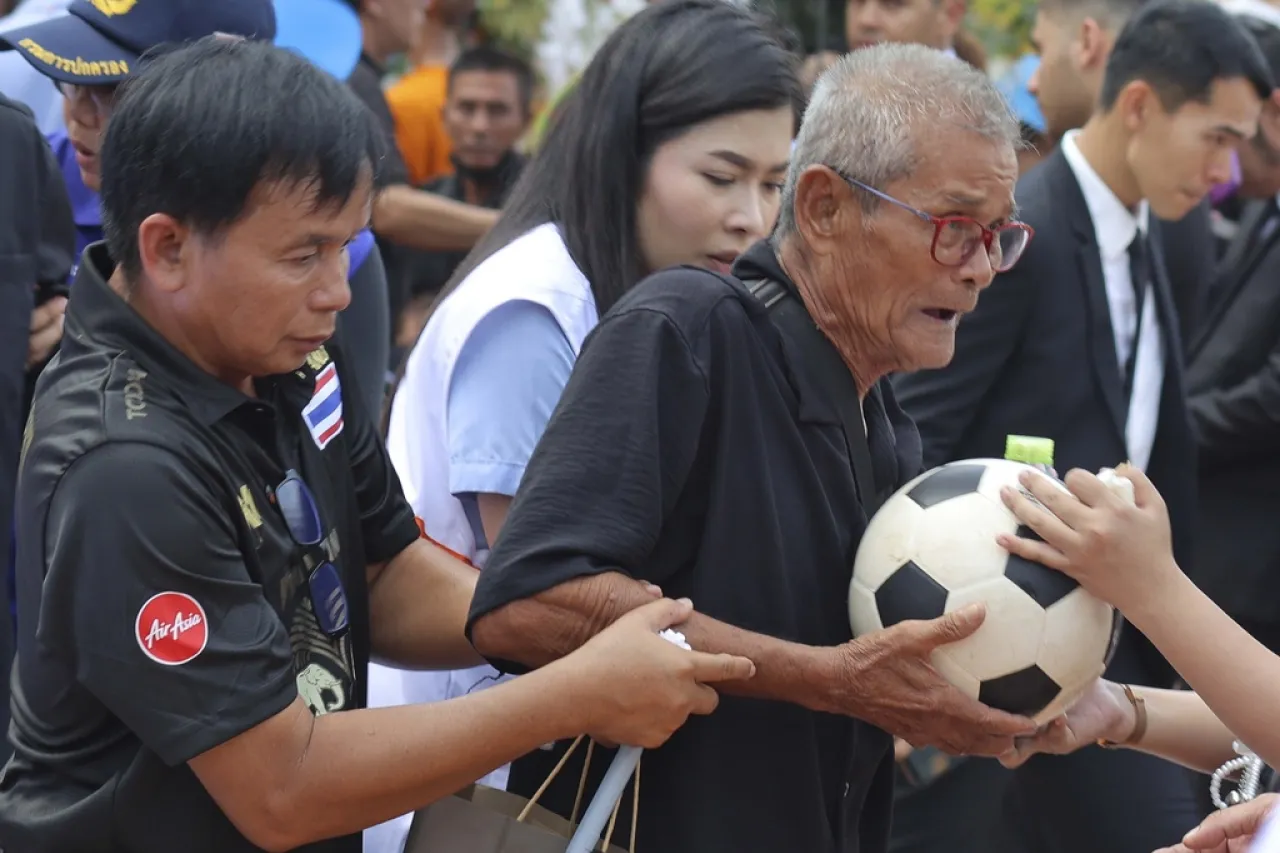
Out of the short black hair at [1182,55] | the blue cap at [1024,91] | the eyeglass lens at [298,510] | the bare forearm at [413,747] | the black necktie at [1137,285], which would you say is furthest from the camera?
the blue cap at [1024,91]

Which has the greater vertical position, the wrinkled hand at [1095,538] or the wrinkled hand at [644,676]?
the wrinkled hand at [1095,538]

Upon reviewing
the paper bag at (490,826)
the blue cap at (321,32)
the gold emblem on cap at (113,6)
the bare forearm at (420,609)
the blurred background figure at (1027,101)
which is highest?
the gold emblem on cap at (113,6)

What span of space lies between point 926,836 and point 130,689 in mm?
2920

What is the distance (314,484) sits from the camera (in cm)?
256

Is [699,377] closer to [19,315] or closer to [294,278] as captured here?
[294,278]

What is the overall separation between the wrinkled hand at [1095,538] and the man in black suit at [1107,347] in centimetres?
197

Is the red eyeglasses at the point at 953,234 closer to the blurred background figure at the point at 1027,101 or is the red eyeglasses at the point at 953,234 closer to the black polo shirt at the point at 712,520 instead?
the black polo shirt at the point at 712,520

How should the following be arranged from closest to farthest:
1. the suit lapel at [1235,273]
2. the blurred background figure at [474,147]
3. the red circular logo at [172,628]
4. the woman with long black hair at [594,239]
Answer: the red circular logo at [172,628] → the woman with long black hair at [594,239] → the suit lapel at [1235,273] → the blurred background figure at [474,147]

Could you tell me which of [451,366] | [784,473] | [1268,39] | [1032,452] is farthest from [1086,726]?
[1268,39]

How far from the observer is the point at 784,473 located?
262 cm

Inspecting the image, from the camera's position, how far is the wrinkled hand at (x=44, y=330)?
3529mm

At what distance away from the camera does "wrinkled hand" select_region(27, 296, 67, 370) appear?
353 centimetres

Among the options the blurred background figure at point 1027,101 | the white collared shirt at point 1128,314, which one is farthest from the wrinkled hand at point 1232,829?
the blurred background figure at point 1027,101

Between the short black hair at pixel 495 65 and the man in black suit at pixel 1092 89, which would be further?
the short black hair at pixel 495 65
